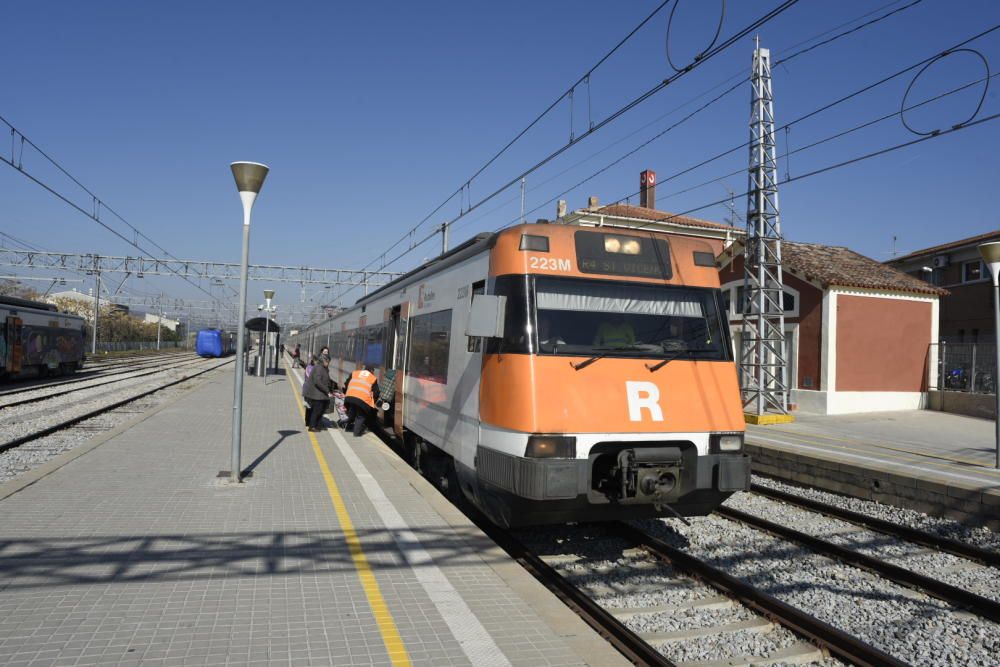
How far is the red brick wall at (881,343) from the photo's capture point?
70.9 ft

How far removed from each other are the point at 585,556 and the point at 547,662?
3216 millimetres

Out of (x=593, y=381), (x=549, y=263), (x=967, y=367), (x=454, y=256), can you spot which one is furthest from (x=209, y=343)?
(x=593, y=381)

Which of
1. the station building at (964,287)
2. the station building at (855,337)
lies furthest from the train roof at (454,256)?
the station building at (964,287)

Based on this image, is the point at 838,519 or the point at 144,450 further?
the point at 144,450

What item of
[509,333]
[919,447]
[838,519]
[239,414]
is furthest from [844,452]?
[239,414]

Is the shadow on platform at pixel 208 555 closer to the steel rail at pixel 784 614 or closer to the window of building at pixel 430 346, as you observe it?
the steel rail at pixel 784 614

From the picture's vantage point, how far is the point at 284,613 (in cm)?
445

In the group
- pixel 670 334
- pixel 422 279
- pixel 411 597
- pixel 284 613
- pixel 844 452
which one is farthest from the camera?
pixel 844 452

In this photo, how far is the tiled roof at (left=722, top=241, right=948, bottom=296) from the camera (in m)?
21.8

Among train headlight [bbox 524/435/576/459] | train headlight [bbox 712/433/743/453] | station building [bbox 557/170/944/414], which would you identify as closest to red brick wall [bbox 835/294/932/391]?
station building [bbox 557/170/944/414]

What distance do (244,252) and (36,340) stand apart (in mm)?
25893

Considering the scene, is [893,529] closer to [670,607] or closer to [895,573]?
[895,573]

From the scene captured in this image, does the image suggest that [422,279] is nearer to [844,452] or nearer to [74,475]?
[74,475]

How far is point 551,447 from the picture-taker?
5801 mm
